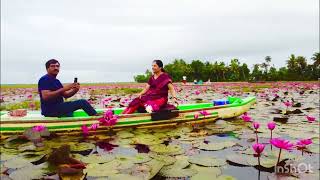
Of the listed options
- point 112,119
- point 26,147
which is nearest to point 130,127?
point 112,119

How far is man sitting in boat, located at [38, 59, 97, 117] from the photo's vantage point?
6141 mm

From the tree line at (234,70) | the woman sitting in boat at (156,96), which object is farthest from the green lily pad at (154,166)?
the tree line at (234,70)

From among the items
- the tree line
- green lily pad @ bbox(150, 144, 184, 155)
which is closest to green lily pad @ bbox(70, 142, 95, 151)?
green lily pad @ bbox(150, 144, 184, 155)

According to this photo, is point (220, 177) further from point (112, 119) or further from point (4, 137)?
point (4, 137)

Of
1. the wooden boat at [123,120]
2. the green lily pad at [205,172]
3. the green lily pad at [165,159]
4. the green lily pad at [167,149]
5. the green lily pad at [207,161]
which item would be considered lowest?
the green lily pad at [167,149]

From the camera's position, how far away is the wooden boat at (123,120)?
6203 millimetres

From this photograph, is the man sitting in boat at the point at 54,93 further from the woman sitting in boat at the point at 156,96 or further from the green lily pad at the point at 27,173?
the green lily pad at the point at 27,173

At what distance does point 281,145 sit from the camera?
10.7 feet

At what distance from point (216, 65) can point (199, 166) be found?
77567 mm

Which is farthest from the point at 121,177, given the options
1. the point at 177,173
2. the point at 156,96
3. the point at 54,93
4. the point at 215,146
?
the point at 156,96

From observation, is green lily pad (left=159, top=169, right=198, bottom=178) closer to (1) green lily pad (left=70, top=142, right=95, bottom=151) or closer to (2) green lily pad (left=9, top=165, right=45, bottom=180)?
(2) green lily pad (left=9, top=165, right=45, bottom=180)

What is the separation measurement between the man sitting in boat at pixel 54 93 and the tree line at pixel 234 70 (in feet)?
208

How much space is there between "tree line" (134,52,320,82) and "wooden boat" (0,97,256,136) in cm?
6039

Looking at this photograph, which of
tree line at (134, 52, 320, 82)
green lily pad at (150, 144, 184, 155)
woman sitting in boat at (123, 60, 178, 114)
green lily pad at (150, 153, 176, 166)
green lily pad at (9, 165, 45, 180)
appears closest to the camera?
green lily pad at (9, 165, 45, 180)
